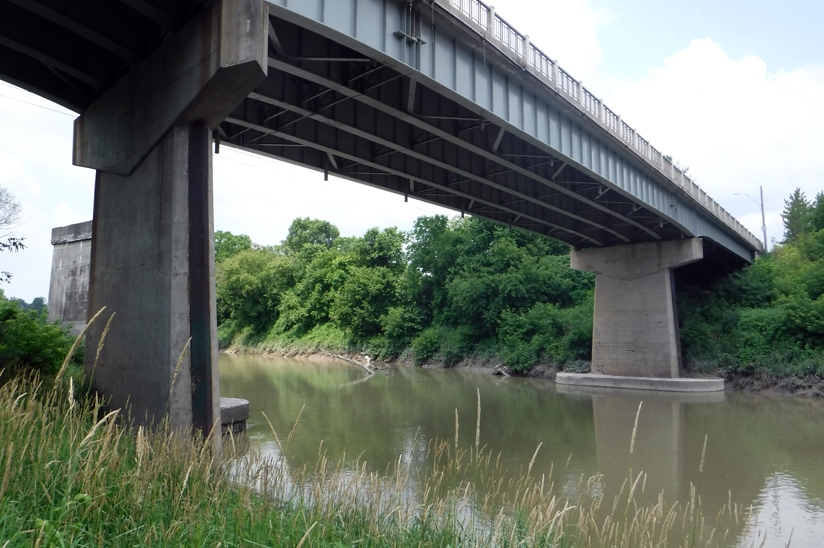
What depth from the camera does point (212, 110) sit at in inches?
370

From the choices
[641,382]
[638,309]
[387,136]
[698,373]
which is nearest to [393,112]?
[387,136]

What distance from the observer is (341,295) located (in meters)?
48.8

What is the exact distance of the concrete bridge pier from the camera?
8.64 m

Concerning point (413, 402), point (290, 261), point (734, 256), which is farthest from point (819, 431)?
point (290, 261)

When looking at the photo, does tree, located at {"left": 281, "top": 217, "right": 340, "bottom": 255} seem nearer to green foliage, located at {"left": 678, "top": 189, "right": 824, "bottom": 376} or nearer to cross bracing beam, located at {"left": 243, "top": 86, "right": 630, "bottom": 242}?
green foliage, located at {"left": 678, "top": 189, "right": 824, "bottom": 376}

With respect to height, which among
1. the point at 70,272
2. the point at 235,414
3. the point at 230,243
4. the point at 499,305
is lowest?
the point at 235,414

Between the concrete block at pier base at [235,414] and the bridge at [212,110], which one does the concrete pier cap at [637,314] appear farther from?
the concrete block at pier base at [235,414]

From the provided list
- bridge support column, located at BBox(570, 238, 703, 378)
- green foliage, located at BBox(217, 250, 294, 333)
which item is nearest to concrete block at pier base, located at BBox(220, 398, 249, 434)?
bridge support column, located at BBox(570, 238, 703, 378)

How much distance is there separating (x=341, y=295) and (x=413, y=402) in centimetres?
2787

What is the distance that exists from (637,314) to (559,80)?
1666cm

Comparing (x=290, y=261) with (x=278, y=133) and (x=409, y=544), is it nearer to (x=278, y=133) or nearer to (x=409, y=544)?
(x=278, y=133)

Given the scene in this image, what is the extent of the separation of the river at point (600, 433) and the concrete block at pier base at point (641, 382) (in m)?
0.87

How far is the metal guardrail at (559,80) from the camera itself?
13.6 metres

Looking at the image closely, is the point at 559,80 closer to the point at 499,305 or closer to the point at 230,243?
the point at 499,305
